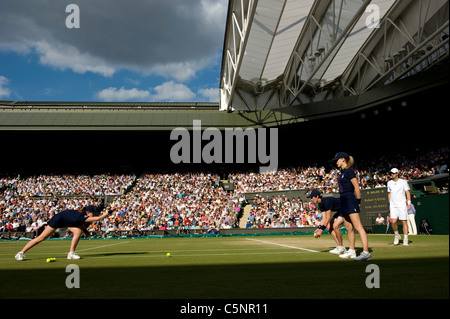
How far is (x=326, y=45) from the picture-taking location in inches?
1112

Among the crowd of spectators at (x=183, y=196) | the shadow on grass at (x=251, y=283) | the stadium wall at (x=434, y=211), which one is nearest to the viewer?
the shadow on grass at (x=251, y=283)

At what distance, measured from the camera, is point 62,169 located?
137ft

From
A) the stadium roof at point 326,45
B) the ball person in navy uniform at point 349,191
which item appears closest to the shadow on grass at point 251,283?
the ball person in navy uniform at point 349,191

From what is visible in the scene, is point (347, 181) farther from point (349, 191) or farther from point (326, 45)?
point (326, 45)

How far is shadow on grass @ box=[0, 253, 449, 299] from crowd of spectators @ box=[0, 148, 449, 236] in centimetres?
2184

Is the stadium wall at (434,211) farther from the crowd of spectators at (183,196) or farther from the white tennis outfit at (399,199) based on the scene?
the white tennis outfit at (399,199)

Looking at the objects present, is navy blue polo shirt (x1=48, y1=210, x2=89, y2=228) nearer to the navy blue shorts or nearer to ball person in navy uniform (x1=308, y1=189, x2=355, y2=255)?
ball person in navy uniform (x1=308, y1=189, x2=355, y2=255)

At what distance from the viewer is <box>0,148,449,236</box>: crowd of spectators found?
2877 cm

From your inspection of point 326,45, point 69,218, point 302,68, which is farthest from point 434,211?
point 69,218

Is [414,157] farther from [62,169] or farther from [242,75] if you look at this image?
[62,169]

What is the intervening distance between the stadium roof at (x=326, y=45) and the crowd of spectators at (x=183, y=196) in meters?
7.12

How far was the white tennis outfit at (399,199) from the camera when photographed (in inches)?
428

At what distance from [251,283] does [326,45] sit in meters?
27.1

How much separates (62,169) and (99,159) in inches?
168
